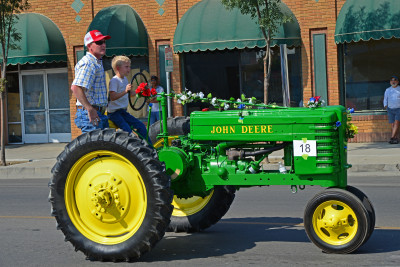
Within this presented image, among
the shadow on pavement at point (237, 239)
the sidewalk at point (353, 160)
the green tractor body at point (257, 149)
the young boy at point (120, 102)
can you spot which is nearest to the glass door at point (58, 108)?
the sidewalk at point (353, 160)

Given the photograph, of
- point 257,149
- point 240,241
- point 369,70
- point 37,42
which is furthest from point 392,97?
point 257,149

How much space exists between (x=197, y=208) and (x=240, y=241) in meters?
0.77

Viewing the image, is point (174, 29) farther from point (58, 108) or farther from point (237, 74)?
point (58, 108)

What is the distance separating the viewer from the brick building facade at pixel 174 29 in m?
20.5

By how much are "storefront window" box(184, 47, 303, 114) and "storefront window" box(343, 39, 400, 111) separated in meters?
1.46

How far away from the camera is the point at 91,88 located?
25.2 ft

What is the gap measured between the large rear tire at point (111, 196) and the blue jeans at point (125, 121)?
58.4 inches

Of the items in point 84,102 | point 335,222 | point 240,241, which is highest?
point 84,102

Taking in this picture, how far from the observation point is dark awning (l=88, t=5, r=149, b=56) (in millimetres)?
21828

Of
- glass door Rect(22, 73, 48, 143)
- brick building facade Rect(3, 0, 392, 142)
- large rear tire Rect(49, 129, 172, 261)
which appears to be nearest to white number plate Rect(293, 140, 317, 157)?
large rear tire Rect(49, 129, 172, 261)

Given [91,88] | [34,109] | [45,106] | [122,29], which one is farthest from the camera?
[34,109]

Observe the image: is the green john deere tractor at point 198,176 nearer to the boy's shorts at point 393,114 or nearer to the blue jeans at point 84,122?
the blue jeans at point 84,122

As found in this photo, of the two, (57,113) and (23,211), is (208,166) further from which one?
(57,113)

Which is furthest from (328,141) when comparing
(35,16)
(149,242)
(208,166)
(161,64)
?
(35,16)
